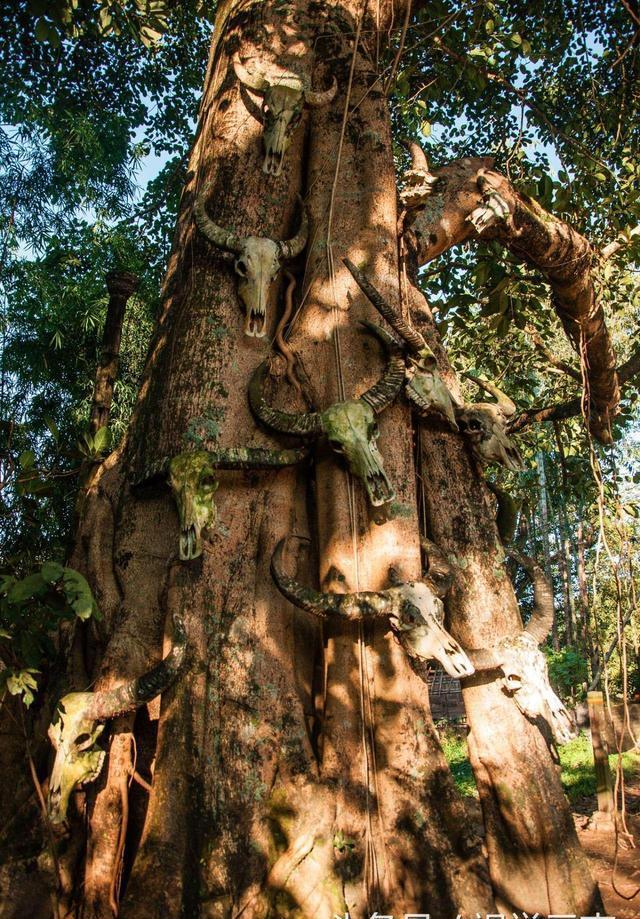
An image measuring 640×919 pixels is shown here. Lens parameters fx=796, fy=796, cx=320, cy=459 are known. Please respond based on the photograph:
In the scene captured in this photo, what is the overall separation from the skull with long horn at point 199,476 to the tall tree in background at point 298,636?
115 mm

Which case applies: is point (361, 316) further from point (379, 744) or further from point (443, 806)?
point (443, 806)

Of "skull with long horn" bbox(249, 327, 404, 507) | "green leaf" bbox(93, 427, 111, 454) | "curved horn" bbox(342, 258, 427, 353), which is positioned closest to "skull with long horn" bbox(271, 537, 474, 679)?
"skull with long horn" bbox(249, 327, 404, 507)

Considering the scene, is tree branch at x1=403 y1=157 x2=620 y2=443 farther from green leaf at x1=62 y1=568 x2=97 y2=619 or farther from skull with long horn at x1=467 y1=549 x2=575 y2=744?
green leaf at x1=62 y1=568 x2=97 y2=619

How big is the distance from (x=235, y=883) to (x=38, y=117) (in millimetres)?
11210

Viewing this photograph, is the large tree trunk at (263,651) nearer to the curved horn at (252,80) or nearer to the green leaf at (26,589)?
the curved horn at (252,80)

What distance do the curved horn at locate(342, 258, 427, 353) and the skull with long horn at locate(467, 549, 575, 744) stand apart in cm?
147

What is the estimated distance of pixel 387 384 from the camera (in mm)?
4066

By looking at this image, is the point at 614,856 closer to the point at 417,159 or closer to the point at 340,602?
the point at 340,602

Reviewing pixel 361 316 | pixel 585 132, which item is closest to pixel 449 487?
pixel 361 316

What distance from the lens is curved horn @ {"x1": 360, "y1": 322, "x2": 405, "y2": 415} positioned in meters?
4.01

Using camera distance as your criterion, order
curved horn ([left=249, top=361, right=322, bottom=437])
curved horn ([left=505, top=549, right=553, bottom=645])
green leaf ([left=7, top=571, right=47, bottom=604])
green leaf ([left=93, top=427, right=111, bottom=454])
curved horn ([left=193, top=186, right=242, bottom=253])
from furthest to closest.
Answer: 1. green leaf ([left=93, top=427, right=111, bottom=454])
2. curved horn ([left=193, top=186, right=242, bottom=253])
3. curved horn ([left=505, top=549, right=553, bottom=645])
4. curved horn ([left=249, top=361, right=322, bottom=437])
5. green leaf ([left=7, top=571, right=47, bottom=604])

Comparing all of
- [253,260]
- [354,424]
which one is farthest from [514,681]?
[253,260]

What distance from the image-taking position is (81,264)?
38.3ft

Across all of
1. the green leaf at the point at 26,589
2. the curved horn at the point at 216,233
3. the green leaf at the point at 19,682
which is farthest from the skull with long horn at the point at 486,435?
the green leaf at the point at 19,682
